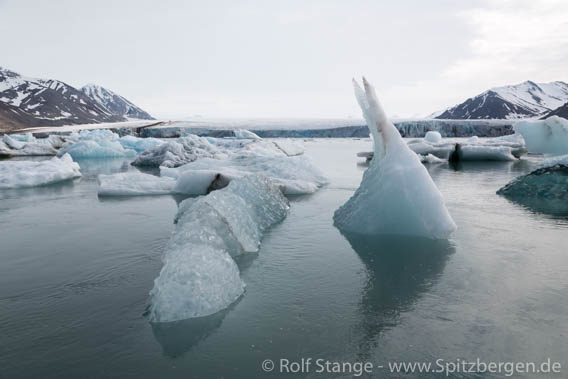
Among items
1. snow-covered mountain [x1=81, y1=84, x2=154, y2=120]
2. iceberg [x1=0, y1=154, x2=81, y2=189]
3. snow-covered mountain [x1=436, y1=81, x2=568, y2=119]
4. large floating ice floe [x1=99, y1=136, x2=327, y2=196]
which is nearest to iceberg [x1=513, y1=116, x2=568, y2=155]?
large floating ice floe [x1=99, y1=136, x2=327, y2=196]

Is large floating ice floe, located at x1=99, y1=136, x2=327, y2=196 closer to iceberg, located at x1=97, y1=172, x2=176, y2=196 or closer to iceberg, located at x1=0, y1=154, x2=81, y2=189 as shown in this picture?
iceberg, located at x1=97, y1=172, x2=176, y2=196

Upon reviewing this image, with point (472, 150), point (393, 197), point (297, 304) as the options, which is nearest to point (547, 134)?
point (472, 150)

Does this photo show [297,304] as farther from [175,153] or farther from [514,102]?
[514,102]

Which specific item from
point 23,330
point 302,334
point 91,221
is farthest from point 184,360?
point 91,221

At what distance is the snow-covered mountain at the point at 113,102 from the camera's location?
171 metres

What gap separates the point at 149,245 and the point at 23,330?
2.16m

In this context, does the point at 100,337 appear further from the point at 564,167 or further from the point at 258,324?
the point at 564,167

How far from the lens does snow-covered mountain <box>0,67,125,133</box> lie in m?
76.5

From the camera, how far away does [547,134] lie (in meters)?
17.1

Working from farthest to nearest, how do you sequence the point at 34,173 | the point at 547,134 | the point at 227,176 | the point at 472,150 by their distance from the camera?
the point at 472,150
the point at 547,134
the point at 34,173
the point at 227,176

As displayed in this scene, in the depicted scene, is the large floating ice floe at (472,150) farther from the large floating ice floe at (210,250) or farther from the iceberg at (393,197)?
the large floating ice floe at (210,250)

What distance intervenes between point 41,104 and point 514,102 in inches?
4682

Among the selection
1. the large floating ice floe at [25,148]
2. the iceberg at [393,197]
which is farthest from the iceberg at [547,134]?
the large floating ice floe at [25,148]

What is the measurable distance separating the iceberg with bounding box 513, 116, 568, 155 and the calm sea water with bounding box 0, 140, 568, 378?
13.7 meters
